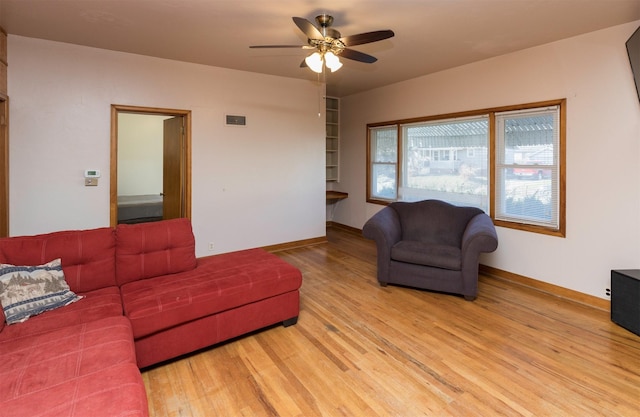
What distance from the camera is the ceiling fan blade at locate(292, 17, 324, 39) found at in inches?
89.9

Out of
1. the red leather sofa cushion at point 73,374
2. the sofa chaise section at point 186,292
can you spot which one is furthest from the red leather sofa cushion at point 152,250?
the red leather sofa cushion at point 73,374

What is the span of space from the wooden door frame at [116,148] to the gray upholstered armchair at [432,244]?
2.46 m

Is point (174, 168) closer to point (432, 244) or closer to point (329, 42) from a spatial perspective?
point (329, 42)

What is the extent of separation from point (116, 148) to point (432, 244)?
13.0 ft

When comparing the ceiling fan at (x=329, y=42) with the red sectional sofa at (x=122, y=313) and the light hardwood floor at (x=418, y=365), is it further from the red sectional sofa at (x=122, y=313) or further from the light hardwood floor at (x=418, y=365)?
the light hardwood floor at (x=418, y=365)

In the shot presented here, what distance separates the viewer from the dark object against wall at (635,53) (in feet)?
9.14

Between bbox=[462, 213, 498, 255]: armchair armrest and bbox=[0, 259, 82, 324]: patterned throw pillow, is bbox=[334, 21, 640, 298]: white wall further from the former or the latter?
bbox=[0, 259, 82, 324]: patterned throw pillow

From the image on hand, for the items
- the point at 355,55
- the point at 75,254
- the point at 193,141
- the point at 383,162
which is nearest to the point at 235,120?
the point at 193,141

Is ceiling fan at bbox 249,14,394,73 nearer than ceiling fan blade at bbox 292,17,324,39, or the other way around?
ceiling fan blade at bbox 292,17,324,39

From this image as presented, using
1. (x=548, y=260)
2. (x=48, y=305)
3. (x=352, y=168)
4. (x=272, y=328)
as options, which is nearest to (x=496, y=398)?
(x=272, y=328)

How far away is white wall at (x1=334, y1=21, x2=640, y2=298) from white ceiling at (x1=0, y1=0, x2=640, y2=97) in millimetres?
214

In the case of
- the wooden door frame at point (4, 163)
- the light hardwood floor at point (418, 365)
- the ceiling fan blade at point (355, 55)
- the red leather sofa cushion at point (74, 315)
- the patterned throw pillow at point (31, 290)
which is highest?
the ceiling fan blade at point (355, 55)

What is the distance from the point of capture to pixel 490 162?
4.21 meters

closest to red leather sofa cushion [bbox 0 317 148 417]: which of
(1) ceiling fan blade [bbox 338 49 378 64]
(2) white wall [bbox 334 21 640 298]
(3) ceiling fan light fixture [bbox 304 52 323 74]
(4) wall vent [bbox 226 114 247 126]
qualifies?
(3) ceiling fan light fixture [bbox 304 52 323 74]
